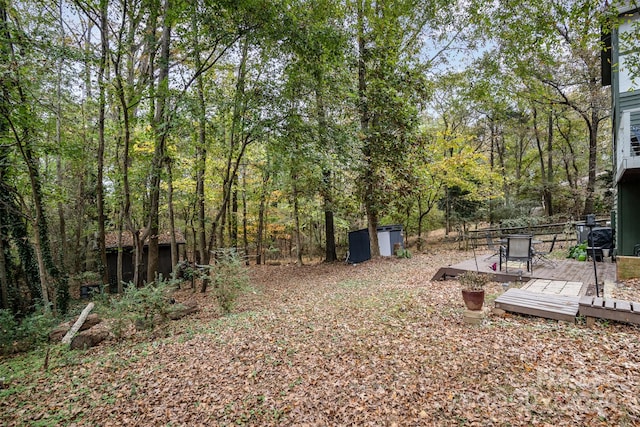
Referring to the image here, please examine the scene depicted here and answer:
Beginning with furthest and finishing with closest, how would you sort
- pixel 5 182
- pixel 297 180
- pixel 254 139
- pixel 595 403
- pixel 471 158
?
pixel 471 158
pixel 297 180
pixel 254 139
pixel 5 182
pixel 595 403

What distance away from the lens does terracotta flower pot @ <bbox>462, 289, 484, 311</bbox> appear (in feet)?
13.4

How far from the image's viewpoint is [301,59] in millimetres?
7930

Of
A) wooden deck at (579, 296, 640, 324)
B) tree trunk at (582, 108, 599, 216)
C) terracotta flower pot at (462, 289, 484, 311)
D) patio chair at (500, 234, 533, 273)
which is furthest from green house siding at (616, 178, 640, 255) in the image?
tree trunk at (582, 108, 599, 216)

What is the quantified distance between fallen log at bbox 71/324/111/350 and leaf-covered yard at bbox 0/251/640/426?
0.18 meters

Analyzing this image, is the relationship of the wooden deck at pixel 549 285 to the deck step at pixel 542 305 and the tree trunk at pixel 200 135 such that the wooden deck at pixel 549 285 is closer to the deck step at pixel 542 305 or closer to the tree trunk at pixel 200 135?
the deck step at pixel 542 305

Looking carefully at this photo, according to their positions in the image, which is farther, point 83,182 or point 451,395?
point 83,182

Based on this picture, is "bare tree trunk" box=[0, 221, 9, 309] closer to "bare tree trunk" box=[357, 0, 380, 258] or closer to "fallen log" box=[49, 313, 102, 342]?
"fallen log" box=[49, 313, 102, 342]

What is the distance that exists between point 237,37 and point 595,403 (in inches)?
353

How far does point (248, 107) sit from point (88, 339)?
6.68m

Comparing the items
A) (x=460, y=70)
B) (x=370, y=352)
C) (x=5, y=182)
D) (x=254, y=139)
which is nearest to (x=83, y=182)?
(x=5, y=182)

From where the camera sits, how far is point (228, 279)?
6.45 meters

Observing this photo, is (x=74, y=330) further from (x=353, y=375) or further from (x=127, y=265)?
(x=127, y=265)

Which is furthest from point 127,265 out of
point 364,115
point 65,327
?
point 364,115

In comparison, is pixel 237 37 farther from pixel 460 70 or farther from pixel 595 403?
pixel 460 70
